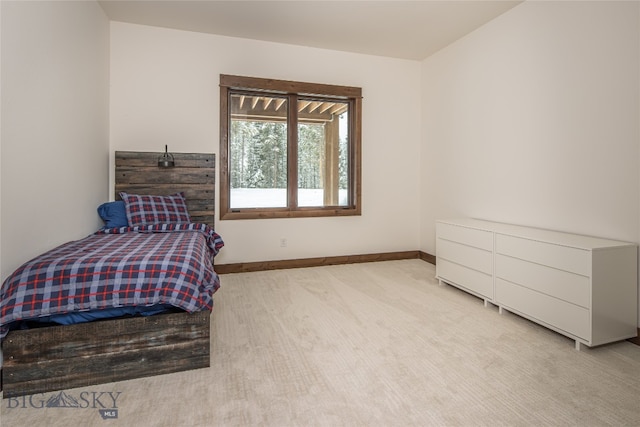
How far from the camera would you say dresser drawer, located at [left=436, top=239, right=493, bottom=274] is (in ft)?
9.77

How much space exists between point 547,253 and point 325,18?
9.50 ft

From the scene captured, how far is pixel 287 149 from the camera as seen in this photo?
4301 millimetres

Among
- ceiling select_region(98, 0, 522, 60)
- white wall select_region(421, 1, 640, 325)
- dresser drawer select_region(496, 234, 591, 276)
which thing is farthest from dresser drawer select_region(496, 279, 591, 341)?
ceiling select_region(98, 0, 522, 60)

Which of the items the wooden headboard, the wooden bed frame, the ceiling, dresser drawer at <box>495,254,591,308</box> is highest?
the ceiling

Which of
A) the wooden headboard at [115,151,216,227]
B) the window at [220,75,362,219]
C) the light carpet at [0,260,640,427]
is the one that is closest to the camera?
the light carpet at [0,260,640,427]

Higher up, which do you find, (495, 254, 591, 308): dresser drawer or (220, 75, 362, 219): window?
(220, 75, 362, 219): window

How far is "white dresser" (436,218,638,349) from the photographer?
7.13 ft

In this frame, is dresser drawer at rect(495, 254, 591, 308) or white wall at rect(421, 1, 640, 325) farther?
white wall at rect(421, 1, 640, 325)

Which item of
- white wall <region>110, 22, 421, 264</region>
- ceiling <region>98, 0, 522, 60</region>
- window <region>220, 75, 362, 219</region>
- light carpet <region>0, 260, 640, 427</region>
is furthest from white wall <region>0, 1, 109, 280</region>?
window <region>220, 75, 362, 219</region>

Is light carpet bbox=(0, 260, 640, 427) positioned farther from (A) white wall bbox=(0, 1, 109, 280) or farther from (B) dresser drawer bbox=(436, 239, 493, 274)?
(A) white wall bbox=(0, 1, 109, 280)

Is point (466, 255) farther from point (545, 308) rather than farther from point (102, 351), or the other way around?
point (102, 351)

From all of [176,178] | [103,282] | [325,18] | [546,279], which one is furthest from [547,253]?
[176,178]

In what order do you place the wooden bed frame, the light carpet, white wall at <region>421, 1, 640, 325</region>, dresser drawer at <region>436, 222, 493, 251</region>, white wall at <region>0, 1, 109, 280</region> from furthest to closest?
dresser drawer at <region>436, 222, 493, 251</region>
white wall at <region>421, 1, 640, 325</region>
white wall at <region>0, 1, 109, 280</region>
the wooden bed frame
the light carpet

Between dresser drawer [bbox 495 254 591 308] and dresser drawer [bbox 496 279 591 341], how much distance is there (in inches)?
1.6
